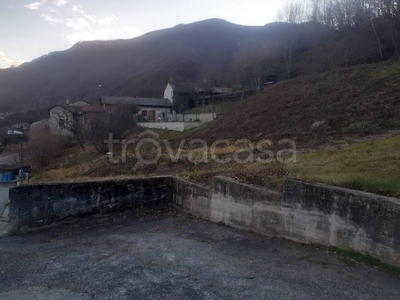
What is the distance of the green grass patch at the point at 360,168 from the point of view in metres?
5.66

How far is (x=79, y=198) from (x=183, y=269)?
16.7 ft

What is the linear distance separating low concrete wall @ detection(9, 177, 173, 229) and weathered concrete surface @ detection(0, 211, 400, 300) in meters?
1.16

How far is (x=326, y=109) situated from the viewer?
63.1ft

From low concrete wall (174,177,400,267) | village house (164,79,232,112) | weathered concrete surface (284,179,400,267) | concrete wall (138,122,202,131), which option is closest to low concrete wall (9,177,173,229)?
low concrete wall (174,177,400,267)

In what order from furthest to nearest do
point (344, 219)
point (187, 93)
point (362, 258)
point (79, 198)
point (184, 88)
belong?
point (184, 88) → point (187, 93) → point (79, 198) → point (344, 219) → point (362, 258)

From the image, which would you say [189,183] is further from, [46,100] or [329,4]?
[46,100]

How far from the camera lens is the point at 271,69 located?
41094mm

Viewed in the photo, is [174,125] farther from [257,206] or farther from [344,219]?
[344,219]

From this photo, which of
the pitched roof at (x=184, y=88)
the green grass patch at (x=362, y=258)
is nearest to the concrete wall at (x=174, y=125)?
the pitched roof at (x=184, y=88)

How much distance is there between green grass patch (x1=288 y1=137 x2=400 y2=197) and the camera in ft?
18.6

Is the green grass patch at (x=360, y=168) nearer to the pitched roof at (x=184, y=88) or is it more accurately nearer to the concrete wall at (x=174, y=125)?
the concrete wall at (x=174, y=125)

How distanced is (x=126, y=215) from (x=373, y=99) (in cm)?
1504

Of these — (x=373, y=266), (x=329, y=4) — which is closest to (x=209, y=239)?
(x=373, y=266)

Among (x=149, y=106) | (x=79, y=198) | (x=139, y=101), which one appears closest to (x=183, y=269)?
(x=79, y=198)
